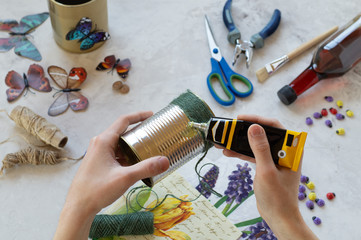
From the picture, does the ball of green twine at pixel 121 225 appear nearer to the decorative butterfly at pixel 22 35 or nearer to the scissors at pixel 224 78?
the scissors at pixel 224 78

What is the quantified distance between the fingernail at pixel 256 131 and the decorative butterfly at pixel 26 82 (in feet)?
2.29

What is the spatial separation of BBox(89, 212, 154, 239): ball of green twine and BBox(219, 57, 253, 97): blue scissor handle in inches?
18.3

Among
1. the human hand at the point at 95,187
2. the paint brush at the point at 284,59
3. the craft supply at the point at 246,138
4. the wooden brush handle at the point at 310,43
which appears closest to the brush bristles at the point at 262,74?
the paint brush at the point at 284,59

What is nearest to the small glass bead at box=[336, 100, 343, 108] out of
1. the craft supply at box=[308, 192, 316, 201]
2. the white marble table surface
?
the white marble table surface

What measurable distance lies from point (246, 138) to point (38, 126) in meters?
0.58

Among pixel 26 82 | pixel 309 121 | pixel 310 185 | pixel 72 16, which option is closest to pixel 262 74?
pixel 309 121

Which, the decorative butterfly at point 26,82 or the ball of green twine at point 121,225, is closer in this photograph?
the ball of green twine at point 121,225

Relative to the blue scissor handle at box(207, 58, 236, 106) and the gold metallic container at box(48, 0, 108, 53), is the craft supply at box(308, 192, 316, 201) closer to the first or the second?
the blue scissor handle at box(207, 58, 236, 106)

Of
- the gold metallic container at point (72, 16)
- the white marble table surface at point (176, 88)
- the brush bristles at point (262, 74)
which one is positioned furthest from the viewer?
the brush bristles at point (262, 74)

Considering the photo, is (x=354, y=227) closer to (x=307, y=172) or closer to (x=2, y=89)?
(x=307, y=172)

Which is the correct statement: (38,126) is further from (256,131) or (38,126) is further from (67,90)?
(256,131)

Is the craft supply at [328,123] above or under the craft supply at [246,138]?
under

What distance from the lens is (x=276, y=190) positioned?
80cm

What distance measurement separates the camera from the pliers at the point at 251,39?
1.29m
